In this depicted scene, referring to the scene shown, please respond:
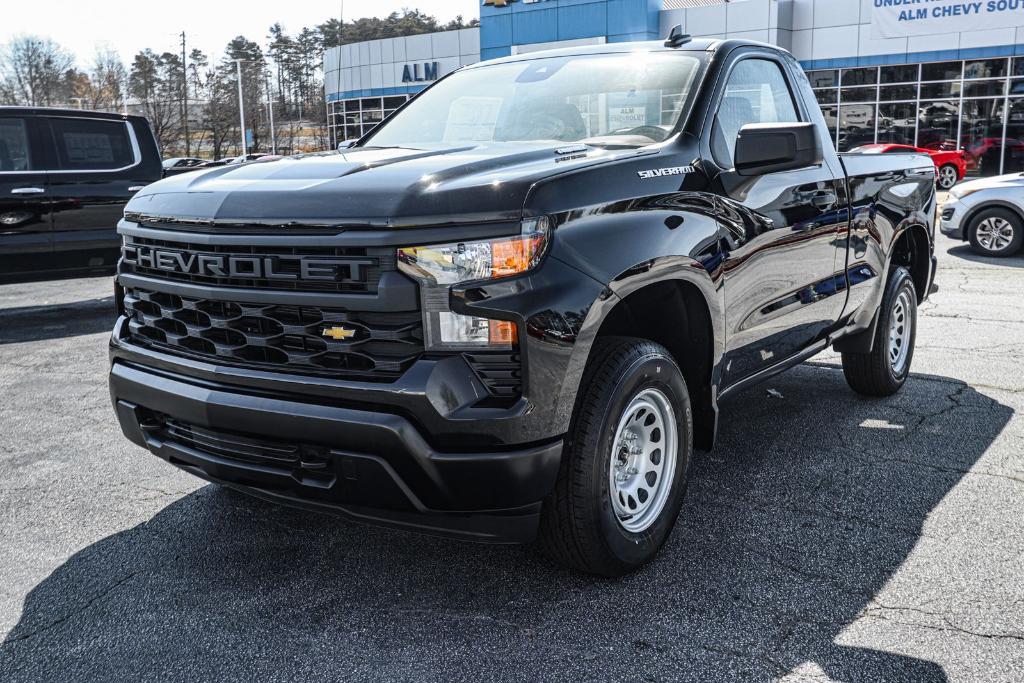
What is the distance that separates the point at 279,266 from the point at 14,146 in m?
7.18

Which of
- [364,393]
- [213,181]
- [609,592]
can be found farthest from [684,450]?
[213,181]

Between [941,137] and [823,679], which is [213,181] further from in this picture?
[941,137]

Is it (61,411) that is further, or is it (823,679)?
(61,411)

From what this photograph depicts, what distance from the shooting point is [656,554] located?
336cm

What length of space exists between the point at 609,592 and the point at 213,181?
76.7 inches

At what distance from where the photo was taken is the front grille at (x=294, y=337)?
2.64 meters

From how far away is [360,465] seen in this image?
2654 millimetres

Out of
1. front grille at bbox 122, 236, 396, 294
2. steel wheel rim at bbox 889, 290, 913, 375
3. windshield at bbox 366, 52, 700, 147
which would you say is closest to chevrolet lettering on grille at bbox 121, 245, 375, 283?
front grille at bbox 122, 236, 396, 294

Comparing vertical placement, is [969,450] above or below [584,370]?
below

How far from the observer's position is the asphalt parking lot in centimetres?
271

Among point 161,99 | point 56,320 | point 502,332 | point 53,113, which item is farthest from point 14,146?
point 161,99

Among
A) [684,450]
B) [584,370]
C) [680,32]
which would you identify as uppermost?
[680,32]

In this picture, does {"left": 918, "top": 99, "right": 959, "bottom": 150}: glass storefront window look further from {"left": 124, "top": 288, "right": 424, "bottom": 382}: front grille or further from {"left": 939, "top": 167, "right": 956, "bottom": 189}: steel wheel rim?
{"left": 124, "top": 288, "right": 424, "bottom": 382}: front grille

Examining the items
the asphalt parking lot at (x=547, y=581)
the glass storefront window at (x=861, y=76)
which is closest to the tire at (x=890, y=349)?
the asphalt parking lot at (x=547, y=581)
